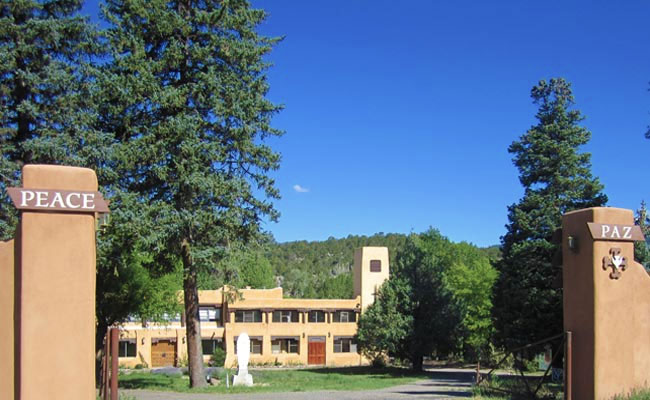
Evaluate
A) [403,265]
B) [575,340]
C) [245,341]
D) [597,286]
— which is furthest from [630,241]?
[403,265]

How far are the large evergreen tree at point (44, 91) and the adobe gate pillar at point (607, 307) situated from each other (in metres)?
16.6

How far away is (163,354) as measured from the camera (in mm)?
57781

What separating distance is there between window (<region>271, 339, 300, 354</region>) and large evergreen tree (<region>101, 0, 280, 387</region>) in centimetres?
3371

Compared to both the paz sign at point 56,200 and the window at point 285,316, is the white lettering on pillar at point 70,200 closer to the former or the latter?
the paz sign at point 56,200

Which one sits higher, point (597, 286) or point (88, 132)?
point (88, 132)

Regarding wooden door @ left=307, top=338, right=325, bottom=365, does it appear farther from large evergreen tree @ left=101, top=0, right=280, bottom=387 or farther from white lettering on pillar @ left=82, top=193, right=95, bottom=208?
white lettering on pillar @ left=82, top=193, right=95, bottom=208

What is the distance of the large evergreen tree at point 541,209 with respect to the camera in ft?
100

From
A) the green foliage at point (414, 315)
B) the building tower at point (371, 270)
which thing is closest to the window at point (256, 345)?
the building tower at point (371, 270)

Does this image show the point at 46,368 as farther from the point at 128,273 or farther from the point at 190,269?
the point at 128,273

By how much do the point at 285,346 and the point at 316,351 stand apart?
2.78 meters

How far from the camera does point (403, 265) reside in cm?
4753

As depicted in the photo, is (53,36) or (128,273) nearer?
(53,36)

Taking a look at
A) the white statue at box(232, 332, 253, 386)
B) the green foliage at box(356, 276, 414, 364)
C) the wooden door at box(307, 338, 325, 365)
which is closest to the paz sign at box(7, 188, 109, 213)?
the white statue at box(232, 332, 253, 386)

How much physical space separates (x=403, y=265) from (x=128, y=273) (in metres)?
21.6
